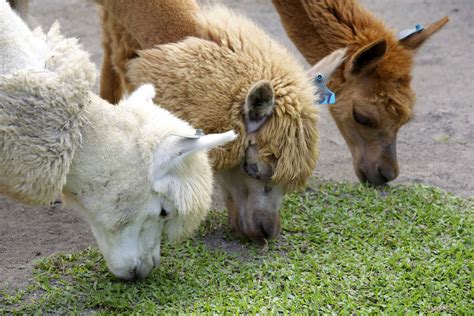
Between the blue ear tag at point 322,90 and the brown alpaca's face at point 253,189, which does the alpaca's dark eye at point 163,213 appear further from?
the blue ear tag at point 322,90

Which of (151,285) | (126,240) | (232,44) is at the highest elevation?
(232,44)

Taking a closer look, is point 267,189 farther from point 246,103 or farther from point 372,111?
point 372,111

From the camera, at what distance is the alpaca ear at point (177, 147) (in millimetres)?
3596

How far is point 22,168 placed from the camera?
338cm

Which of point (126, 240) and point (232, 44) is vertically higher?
point (232, 44)

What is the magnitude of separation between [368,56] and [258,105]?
128 cm

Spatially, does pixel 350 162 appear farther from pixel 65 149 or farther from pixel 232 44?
pixel 65 149

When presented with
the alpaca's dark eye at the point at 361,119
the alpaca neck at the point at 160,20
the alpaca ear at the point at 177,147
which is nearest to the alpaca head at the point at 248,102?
the alpaca neck at the point at 160,20

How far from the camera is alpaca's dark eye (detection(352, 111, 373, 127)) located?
17.7 ft

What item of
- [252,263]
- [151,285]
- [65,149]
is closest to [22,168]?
[65,149]

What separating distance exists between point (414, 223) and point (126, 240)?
1.97m

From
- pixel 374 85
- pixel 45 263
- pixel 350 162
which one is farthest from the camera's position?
pixel 350 162

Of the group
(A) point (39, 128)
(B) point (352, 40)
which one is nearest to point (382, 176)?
(B) point (352, 40)

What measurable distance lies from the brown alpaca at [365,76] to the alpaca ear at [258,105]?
3.90 ft
